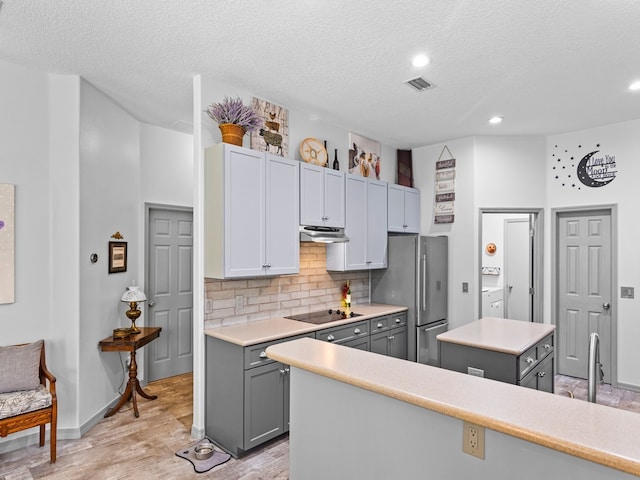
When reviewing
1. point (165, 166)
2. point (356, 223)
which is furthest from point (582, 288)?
point (165, 166)

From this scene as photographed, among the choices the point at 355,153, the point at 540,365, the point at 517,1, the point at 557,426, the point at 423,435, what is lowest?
the point at 540,365

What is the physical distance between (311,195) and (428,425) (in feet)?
8.58

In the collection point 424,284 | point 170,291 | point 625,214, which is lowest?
point 170,291

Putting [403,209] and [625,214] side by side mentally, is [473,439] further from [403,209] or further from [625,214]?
[625,214]

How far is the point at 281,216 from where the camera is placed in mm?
3418

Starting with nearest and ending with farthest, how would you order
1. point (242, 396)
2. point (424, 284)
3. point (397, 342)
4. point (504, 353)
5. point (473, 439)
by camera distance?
1. point (473, 439)
2. point (504, 353)
3. point (242, 396)
4. point (397, 342)
5. point (424, 284)

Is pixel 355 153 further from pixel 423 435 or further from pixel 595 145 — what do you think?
pixel 423 435

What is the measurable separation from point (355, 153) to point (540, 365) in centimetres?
289

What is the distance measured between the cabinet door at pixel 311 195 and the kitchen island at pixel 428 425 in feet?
6.01

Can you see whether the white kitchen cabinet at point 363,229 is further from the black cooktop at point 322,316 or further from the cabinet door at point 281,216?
the cabinet door at point 281,216

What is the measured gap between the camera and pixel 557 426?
43.9 inches

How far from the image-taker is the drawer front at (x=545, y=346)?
2.97 m

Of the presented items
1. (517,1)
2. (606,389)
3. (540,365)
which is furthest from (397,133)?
(606,389)

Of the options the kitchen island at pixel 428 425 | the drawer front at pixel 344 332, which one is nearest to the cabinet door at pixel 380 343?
the drawer front at pixel 344 332
